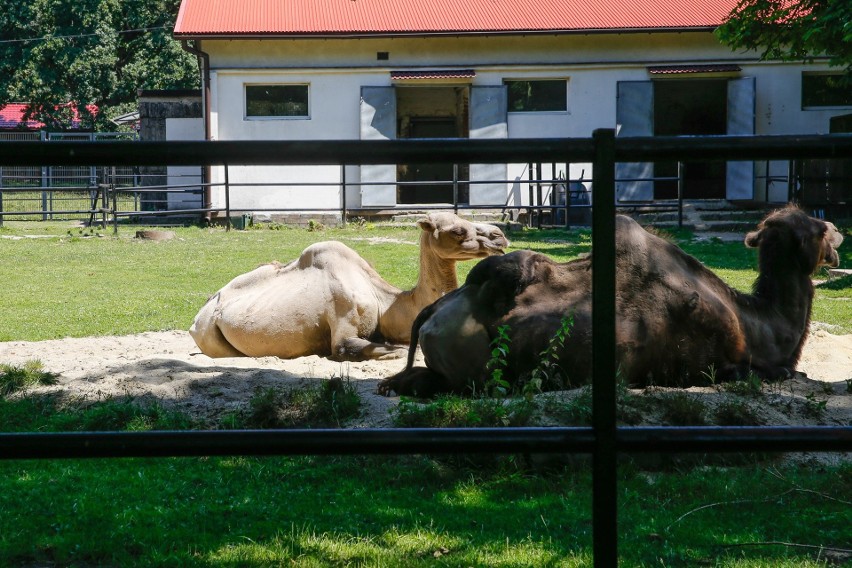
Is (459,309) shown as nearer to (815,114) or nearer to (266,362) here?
(266,362)

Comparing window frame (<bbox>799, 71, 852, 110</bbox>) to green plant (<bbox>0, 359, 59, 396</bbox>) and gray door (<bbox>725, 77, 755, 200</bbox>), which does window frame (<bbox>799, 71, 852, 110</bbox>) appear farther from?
green plant (<bbox>0, 359, 59, 396</bbox>)

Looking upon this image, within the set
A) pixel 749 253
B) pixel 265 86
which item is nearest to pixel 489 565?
pixel 749 253

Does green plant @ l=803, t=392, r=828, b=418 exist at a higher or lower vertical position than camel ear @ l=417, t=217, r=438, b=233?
lower

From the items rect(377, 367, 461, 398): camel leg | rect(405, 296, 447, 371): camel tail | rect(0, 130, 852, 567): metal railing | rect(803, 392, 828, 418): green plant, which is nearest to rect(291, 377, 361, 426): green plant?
rect(377, 367, 461, 398): camel leg

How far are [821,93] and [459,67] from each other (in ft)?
29.0

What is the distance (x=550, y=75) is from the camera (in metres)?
25.2

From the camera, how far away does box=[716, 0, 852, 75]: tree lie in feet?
53.1

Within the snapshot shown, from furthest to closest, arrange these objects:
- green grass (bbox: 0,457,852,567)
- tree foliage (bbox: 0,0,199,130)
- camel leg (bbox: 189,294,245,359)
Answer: tree foliage (bbox: 0,0,199,130) → camel leg (bbox: 189,294,245,359) → green grass (bbox: 0,457,852,567)

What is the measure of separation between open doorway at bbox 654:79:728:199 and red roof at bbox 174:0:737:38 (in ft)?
10.6

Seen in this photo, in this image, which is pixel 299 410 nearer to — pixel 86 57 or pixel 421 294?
pixel 421 294

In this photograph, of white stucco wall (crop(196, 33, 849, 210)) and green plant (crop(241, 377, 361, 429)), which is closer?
green plant (crop(241, 377, 361, 429))

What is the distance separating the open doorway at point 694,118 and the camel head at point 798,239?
2255 centimetres

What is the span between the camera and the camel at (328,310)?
26.5 ft

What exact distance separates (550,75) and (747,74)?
477 centimetres
